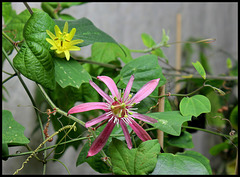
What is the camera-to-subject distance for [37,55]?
0.29 m

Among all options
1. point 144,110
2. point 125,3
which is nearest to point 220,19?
point 125,3

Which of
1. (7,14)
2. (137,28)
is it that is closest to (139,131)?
(7,14)

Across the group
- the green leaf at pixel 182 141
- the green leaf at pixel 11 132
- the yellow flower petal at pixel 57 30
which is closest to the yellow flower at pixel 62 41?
the yellow flower petal at pixel 57 30

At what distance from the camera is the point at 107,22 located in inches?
29.6

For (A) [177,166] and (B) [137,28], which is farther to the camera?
(B) [137,28]

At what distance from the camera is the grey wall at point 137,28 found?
1.57ft

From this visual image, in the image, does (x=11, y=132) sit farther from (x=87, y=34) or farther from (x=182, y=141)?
(x=182, y=141)

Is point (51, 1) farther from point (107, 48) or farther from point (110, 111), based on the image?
point (110, 111)

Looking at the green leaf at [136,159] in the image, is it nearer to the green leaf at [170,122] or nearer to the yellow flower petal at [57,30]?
the green leaf at [170,122]

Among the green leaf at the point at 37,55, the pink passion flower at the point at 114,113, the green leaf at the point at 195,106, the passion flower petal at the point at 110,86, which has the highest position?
the green leaf at the point at 37,55

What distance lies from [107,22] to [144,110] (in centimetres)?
48

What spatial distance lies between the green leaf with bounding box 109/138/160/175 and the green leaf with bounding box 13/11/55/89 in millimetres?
115

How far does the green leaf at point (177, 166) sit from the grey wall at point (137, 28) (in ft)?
0.64

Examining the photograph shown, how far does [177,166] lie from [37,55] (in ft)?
0.67
